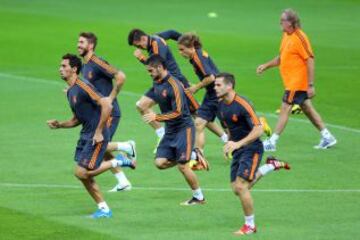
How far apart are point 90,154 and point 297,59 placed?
21.7 ft

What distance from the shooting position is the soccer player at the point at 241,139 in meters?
15.8

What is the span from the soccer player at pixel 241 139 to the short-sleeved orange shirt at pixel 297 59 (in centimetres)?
611

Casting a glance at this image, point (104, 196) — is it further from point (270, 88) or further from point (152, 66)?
point (270, 88)

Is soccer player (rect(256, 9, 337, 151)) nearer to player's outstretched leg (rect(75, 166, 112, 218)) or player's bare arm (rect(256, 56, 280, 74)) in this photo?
player's bare arm (rect(256, 56, 280, 74))

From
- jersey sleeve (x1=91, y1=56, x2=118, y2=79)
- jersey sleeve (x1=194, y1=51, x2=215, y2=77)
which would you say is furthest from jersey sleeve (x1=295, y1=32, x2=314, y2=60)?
jersey sleeve (x1=91, y1=56, x2=118, y2=79)

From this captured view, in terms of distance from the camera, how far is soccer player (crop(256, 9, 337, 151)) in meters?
22.2

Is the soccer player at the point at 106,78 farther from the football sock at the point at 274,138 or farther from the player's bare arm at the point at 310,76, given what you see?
the player's bare arm at the point at 310,76

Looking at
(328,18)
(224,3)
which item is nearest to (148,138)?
(328,18)

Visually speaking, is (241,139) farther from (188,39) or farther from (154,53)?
(154,53)

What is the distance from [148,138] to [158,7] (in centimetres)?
2665

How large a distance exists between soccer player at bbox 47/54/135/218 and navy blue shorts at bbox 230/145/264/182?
2.02 m

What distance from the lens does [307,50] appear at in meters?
22.3

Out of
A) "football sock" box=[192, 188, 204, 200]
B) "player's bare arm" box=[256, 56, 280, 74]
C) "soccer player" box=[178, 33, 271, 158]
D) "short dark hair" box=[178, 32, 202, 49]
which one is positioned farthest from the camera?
"player's bare arm" box=[256, 56, 280, 74]

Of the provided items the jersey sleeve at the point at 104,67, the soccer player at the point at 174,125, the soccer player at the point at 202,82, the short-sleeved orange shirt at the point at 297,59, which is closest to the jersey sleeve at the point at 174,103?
the soccer player at the point at 174,125
